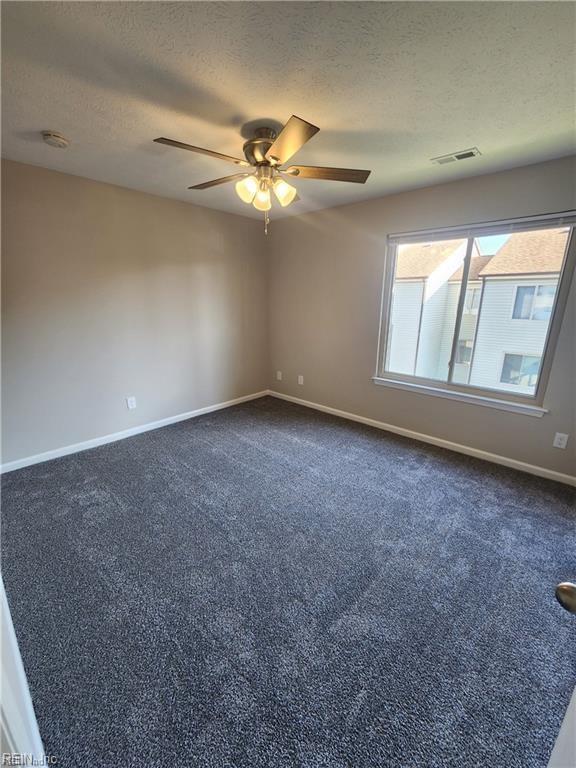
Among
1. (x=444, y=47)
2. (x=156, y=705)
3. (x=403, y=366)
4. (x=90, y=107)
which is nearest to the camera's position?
(x=156, y=705)

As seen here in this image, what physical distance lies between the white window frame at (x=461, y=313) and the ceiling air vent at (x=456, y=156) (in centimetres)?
58

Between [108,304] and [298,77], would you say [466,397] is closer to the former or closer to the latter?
[298,77]

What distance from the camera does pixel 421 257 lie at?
299 cm

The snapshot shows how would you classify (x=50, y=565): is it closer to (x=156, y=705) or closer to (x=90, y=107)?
(x=156, y=705)

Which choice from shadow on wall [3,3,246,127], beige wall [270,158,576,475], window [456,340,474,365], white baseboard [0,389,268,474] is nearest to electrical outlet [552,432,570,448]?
beige wall [270,158,576,475]

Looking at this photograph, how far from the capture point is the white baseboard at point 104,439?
8.64 ft

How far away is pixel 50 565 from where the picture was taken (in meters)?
A: 1.72

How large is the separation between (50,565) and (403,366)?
126 inches

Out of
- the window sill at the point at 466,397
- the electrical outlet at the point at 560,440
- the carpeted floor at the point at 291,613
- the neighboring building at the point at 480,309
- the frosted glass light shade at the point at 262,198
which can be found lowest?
the carpeted floor at the point at 291,613

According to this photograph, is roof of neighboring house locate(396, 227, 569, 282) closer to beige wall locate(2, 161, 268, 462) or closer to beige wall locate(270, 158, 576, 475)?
beige wall locate(270, 158, 576, 475)

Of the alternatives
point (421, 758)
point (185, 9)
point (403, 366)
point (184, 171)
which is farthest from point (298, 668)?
point (184, 171)

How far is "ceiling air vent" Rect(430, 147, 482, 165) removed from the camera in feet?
6.79

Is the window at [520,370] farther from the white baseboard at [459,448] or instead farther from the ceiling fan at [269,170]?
the ceiling fan at [269,170]

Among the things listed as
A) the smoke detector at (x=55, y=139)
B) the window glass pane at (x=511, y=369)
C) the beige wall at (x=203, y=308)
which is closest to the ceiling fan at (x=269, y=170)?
the smoke detector at (x=55, y=139)
